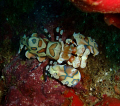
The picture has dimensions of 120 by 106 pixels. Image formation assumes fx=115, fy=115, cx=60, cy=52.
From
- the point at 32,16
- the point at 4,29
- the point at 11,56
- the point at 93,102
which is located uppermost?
the point at 32,16

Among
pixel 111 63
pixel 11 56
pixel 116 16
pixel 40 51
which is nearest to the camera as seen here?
pixel 116 16

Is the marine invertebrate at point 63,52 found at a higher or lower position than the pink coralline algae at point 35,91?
higher

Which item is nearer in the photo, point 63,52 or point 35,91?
point 35,91

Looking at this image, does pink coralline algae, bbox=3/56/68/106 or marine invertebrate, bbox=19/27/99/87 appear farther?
pink coralline algae, bbox=3/56/68/106

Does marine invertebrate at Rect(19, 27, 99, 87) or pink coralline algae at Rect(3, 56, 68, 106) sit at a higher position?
marine invertebrate at Rect(19, 27, 99, 87)

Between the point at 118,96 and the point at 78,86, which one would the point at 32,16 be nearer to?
the point at 78,86

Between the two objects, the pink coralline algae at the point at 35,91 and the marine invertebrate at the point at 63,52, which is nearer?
the marine invertebrate at the point at 63,52

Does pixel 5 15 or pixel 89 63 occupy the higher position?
pixel 5 15

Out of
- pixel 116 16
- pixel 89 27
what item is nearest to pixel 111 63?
pixel 89 27
